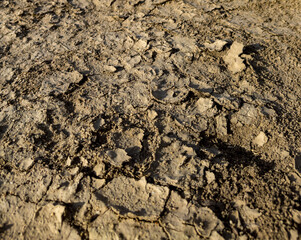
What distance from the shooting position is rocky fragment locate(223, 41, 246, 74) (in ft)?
6.20

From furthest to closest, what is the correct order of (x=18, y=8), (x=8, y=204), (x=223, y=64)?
(x=18, y=8) < (x=223, y=64) < (x=8, y=204)

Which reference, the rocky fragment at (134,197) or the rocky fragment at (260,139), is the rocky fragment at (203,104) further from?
the rocky fragment at (134,197)

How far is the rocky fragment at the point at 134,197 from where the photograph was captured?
4.27 ft

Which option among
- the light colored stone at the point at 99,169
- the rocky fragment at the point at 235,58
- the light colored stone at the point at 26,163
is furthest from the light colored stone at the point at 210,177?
the light colored stone at the point at 26,163

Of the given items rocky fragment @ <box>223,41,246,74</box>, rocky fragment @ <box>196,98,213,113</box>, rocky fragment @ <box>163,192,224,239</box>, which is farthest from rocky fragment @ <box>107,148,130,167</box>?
rocky fragment @ <box>223,41,246,74</box>

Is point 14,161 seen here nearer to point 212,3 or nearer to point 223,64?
point 223,64

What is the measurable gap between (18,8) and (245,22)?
205cm

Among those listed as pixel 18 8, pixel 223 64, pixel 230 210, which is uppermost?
pixel 18 8

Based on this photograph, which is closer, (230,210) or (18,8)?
(230,210)

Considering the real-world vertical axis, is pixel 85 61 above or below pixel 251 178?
above

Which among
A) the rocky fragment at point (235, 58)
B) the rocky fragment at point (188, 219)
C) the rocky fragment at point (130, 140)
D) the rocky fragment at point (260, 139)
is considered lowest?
the rocky fragment at point (188, 219)

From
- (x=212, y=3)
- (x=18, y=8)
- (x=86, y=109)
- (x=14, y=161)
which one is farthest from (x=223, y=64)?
(x=18, y=8)

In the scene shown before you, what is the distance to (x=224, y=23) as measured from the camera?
2252 millimetres

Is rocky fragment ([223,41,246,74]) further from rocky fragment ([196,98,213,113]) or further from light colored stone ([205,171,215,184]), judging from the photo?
light colored stone ([205,171,215,184])
